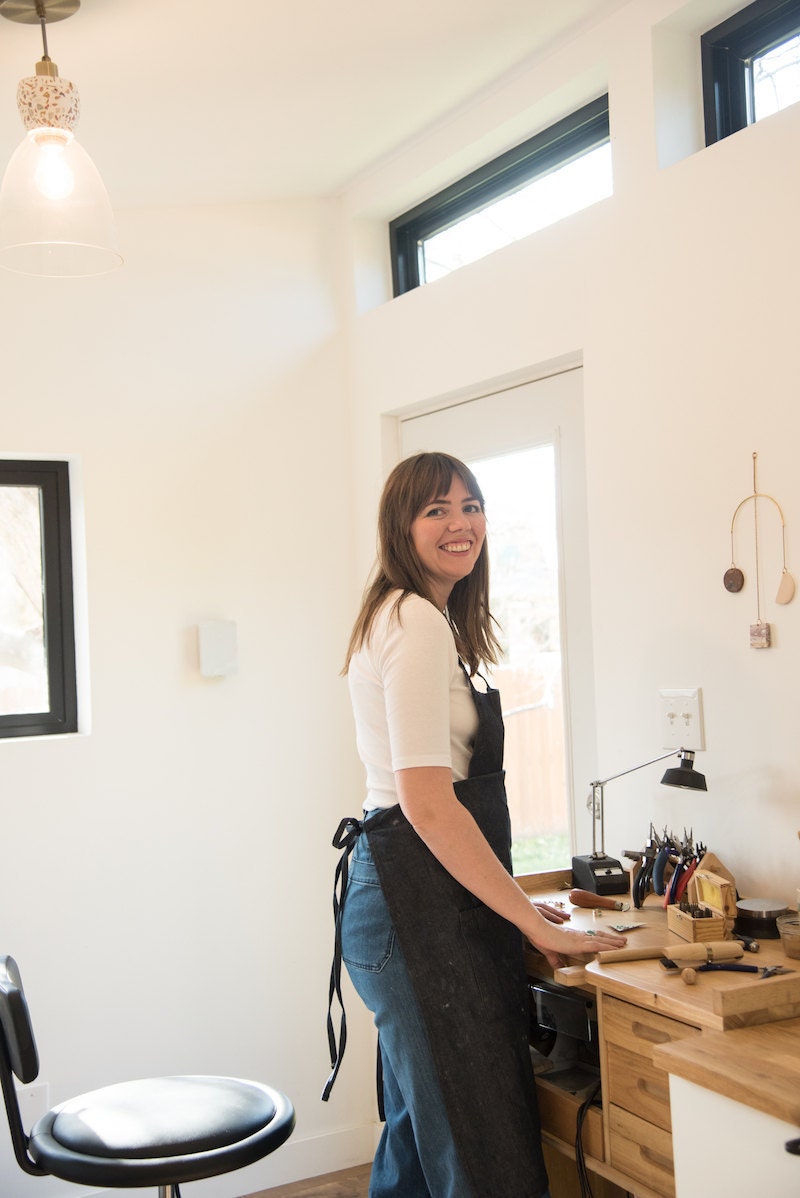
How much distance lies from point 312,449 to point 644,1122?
2296mm

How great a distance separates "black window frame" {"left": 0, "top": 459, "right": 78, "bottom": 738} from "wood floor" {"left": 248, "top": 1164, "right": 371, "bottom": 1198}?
1460mm

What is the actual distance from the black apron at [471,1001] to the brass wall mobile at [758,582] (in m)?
0.65

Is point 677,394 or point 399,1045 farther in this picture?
point 677,394

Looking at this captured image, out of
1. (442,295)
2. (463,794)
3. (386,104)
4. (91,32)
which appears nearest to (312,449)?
(442,295)

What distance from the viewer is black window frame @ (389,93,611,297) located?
9.48ft

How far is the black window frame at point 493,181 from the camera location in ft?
9.48

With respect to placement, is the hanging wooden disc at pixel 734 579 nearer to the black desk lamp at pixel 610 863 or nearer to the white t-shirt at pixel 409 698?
the black desk lamp at pixel 610 863

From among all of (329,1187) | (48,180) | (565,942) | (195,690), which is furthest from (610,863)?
(48,180)

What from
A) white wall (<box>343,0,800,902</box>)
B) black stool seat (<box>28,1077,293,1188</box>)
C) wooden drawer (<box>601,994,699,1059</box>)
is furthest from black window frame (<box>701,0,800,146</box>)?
black stool seat (<box>28,1077,293,1188</box>)

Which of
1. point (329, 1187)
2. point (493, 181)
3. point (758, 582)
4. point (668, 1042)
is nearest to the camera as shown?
point (668, 1042)

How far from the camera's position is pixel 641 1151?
1.84 metres

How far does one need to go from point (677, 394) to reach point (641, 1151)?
4.87 ft

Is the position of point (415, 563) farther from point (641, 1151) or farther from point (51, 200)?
point (641, 1151)

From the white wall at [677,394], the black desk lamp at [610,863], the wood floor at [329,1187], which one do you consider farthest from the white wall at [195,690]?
the black desk lamp at [610,863]
